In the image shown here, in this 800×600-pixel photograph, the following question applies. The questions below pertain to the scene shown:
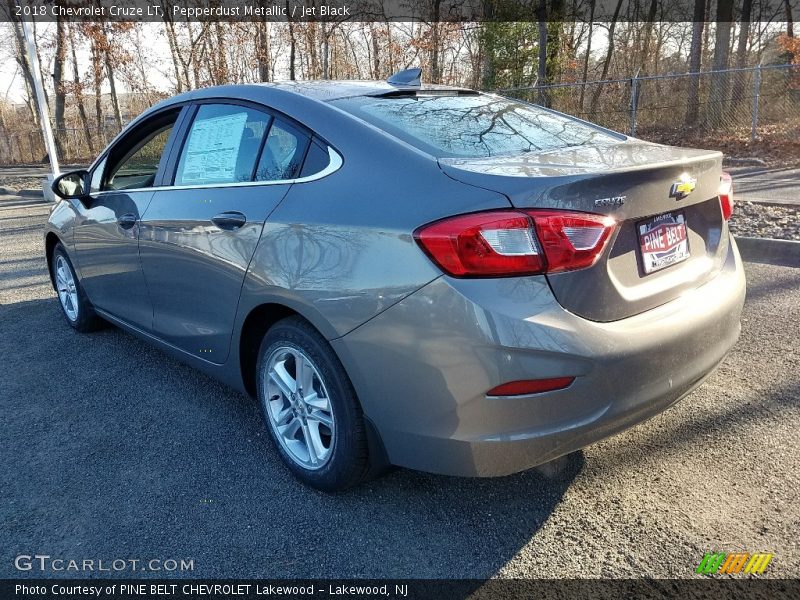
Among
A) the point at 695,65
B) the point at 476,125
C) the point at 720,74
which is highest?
the point at 695,65

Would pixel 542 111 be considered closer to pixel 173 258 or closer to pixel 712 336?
pixel 712 336

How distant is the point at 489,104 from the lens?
307 centimetres

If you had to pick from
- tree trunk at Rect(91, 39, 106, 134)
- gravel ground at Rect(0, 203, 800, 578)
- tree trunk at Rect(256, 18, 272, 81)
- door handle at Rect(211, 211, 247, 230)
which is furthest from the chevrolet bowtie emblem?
tree trunk at Rect(91, 39, 106, 134)

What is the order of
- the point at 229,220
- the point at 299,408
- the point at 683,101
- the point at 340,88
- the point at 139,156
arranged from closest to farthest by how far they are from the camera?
the point at 299,408, the point at 229,220, the point at 340,88, the point at 139,156, the point at 683,101

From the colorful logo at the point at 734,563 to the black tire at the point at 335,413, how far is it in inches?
48.0

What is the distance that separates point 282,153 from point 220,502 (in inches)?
59.4

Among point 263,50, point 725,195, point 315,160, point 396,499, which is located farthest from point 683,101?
point 396,499

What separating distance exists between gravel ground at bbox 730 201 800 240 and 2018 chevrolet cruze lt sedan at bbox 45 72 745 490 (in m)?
4.00

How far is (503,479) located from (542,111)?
1877 millimetres

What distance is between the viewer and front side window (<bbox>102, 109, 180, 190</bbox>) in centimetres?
358

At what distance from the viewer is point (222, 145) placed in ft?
9.95

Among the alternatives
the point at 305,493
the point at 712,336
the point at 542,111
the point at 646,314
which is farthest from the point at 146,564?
the point at 542,111

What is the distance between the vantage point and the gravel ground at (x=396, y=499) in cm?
214

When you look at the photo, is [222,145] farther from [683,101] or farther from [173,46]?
[173,46]
